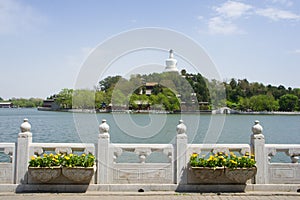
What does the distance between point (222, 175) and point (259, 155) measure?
0.95 m

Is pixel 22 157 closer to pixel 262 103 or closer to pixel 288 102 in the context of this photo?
pixel 262 103

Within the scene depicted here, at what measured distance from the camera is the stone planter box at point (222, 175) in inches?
246

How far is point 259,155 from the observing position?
21.7ft

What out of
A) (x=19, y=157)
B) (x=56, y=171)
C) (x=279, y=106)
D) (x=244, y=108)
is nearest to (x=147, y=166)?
(x=56, y=171)

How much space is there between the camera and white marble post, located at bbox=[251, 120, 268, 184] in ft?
21.6

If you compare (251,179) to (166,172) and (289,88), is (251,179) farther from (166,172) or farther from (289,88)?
(289,88)

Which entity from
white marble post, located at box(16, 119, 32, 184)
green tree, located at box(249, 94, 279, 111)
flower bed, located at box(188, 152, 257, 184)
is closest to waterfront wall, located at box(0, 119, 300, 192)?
white marble post, located at box(16, 119, 32, 184)

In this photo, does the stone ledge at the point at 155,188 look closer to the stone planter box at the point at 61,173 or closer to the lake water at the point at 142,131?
the stone planter box at the point at 61,173

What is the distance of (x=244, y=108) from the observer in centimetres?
7519

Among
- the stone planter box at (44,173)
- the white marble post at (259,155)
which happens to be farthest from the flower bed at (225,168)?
the stone planter box at (44,173)

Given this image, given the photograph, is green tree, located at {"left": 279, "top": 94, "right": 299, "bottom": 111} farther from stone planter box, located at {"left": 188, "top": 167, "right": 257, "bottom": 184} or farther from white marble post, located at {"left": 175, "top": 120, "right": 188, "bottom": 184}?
white marble post, located at {"left": 175, "top": 120, "right": 188, "bottom": 184}

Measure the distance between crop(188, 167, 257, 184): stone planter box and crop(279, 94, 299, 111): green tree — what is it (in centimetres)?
7741

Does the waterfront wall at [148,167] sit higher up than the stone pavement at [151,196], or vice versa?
the waterfront wall at [148,167]

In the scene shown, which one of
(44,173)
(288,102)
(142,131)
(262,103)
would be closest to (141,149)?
(44,173)
